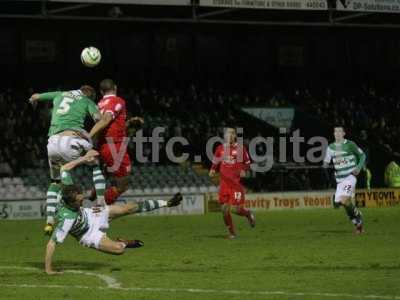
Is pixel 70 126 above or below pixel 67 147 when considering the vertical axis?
above

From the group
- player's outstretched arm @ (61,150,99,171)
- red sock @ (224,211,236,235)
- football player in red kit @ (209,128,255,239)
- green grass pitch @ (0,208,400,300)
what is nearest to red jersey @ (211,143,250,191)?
football player in red kit @ (209,128,255,239)

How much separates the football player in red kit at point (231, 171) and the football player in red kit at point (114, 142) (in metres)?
5.29

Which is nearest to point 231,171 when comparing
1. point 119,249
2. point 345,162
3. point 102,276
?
point 345,162

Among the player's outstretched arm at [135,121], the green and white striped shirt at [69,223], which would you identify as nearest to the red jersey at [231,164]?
the player's outstretched arm at [135,121]

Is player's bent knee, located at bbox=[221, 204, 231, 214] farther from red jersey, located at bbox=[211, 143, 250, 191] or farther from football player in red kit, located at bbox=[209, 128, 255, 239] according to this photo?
red jersey, located at bbox=[211, 143, 250, 191]

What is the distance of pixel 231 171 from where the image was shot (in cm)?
2134

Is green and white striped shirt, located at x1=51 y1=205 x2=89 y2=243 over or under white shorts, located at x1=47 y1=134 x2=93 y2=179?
under

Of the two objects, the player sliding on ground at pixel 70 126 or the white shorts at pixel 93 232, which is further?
the player sliding on ground at pixel 70 126

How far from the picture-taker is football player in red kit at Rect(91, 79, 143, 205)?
49.8 ft

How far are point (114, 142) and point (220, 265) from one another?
9.55ft

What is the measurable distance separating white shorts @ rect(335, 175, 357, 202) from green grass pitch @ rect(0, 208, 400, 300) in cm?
86

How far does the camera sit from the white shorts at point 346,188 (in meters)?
20.6

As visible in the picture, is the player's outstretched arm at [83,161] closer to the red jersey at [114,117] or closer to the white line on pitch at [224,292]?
the red jersey at [114,117]

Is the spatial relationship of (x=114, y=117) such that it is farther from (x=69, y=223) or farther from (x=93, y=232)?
(x=69, y=223)
